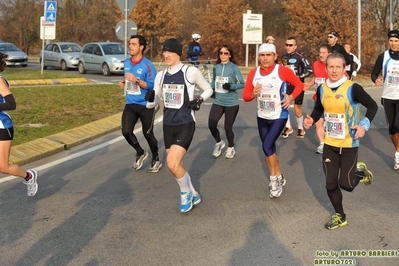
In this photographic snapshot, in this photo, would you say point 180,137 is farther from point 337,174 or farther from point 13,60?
point 13,60

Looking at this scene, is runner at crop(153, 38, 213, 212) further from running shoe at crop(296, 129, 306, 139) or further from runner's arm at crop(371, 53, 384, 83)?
running shoe at crop(296, 129, 306, 139)

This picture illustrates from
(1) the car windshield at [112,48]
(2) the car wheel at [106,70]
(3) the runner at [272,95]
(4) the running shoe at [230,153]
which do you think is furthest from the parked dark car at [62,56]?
(3) the runner at [272,95]

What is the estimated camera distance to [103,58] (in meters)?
26.8

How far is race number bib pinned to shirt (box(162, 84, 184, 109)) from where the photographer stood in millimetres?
6512

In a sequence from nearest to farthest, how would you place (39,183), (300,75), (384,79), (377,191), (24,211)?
(24,211), (377,191), (39,183), (384,79), (300,75)

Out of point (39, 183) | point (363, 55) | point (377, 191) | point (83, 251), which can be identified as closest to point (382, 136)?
point (377, 191)

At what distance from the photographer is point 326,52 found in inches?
374

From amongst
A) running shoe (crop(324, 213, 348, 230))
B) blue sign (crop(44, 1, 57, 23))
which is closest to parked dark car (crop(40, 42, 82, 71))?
blue sign (crop(44, 1, 57, 23))

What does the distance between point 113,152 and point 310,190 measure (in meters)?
3.98

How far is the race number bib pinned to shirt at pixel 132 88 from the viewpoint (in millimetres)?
8375

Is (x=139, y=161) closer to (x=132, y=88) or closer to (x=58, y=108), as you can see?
(x=132, y=88)

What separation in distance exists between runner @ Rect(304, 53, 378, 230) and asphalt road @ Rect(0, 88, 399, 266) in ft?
1.28

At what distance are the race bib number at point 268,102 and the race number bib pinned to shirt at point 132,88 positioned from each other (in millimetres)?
2101

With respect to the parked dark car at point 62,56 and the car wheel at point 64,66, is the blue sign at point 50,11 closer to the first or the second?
the parked dark car at point 62,56
